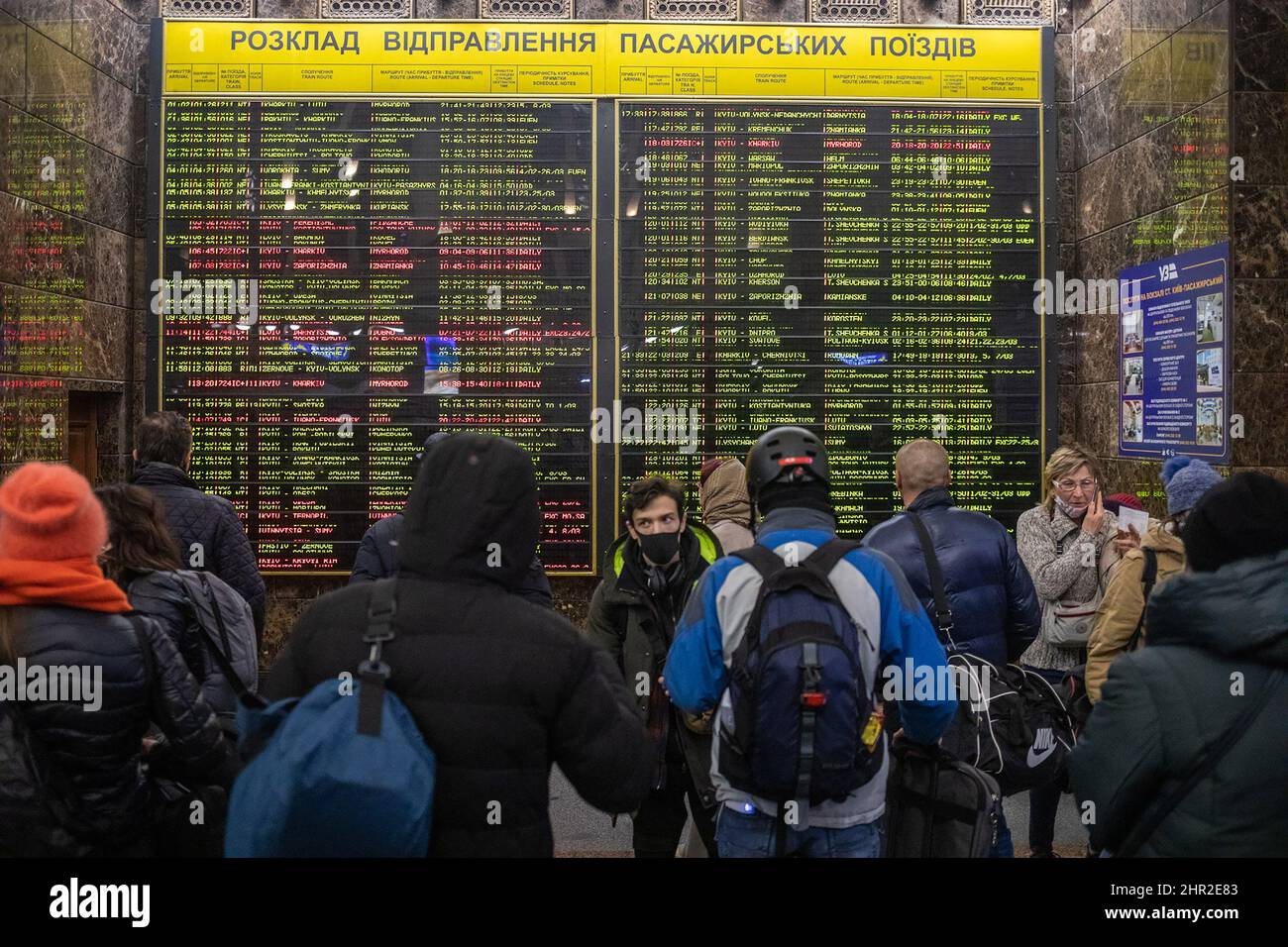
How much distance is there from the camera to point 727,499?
16.2 feet

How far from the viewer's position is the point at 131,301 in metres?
7.14

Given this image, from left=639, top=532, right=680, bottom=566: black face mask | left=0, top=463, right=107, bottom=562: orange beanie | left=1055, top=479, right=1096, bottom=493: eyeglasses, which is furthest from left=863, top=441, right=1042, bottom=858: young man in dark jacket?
left=0, top=463, right=107, bottom=562: orange beanie

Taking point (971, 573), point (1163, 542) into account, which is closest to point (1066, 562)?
point (1163, 542)

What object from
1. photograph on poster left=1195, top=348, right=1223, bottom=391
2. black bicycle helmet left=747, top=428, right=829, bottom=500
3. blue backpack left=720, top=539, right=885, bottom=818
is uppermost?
photograph on poster left=1195, top=348, right=1223, bottom=391

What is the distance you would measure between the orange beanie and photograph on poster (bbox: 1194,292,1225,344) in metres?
5.10

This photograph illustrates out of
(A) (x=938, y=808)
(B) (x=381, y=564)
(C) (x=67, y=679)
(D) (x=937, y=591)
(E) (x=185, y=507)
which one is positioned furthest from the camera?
(E) (x=185, y=507)

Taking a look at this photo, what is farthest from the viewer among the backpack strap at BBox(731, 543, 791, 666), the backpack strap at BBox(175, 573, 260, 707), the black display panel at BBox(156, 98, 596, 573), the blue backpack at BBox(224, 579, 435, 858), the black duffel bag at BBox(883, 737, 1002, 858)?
the black display panel at BBox(156, 98, 596, 573)

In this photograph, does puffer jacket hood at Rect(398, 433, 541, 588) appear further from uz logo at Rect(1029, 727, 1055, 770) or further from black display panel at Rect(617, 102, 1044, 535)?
black display panel at Rect(617, 102, 1044, 535)

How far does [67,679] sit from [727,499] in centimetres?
284

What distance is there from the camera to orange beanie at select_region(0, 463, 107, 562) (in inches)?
106

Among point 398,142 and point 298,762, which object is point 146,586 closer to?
point 298,762

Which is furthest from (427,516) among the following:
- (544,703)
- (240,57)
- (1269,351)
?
(240,57)

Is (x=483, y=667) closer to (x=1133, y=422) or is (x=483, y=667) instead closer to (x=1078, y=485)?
(x=1078, y=485)

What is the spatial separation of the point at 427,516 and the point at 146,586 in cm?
156
